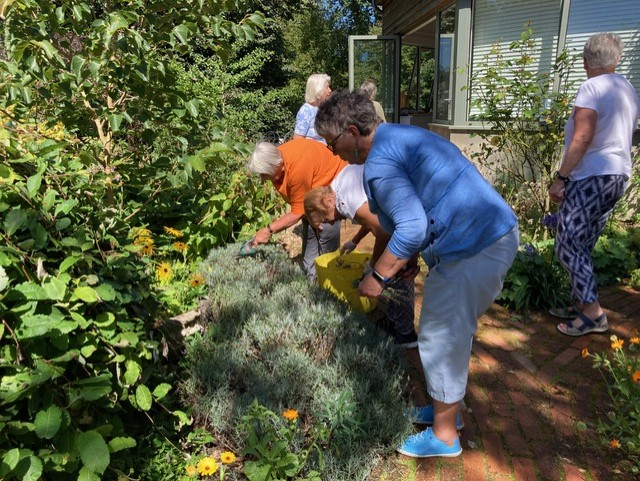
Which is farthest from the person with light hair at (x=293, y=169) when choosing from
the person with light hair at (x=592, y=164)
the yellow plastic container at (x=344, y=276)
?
the person with light hair at (x=592, y=164)

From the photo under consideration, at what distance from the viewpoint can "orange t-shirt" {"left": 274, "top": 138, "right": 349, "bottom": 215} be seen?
131 inches

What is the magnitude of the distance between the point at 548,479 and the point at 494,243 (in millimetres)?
1055

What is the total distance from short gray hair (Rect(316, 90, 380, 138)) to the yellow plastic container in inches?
57.0

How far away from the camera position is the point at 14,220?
1.42m

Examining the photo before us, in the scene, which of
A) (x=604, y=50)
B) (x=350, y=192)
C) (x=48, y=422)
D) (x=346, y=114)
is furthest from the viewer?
(x=604, y=50)

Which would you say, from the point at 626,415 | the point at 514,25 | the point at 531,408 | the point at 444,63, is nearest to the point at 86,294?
the point at 531,408

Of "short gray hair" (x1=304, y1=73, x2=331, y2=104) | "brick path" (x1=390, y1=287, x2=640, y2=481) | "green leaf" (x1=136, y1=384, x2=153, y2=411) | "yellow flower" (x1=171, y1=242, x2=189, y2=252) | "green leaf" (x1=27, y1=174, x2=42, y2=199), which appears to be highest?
"short gray hair" (x1=304, y1=73, x2=331, y2=104)

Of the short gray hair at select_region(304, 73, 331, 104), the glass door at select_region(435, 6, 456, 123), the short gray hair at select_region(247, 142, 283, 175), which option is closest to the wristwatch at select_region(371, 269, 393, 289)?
the short gray hair at select_region(247, 142, 283, 175)

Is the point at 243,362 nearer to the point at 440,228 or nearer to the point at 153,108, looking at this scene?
the point at 440,228

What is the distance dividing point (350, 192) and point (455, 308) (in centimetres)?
98

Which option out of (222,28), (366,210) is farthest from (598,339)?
(222,28)

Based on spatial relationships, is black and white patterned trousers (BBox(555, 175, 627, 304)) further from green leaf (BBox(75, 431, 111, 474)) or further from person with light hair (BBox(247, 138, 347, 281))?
green leaf (BBox(75, 431, 111, 474))

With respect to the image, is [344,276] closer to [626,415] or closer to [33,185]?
[626,415]

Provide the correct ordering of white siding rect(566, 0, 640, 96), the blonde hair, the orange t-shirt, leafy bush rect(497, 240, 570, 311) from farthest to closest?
white siding rect(566, 0, 640, 96), leafy bush rect(497, 240, 570, 311), the orange t-shirt, the blonde hair
